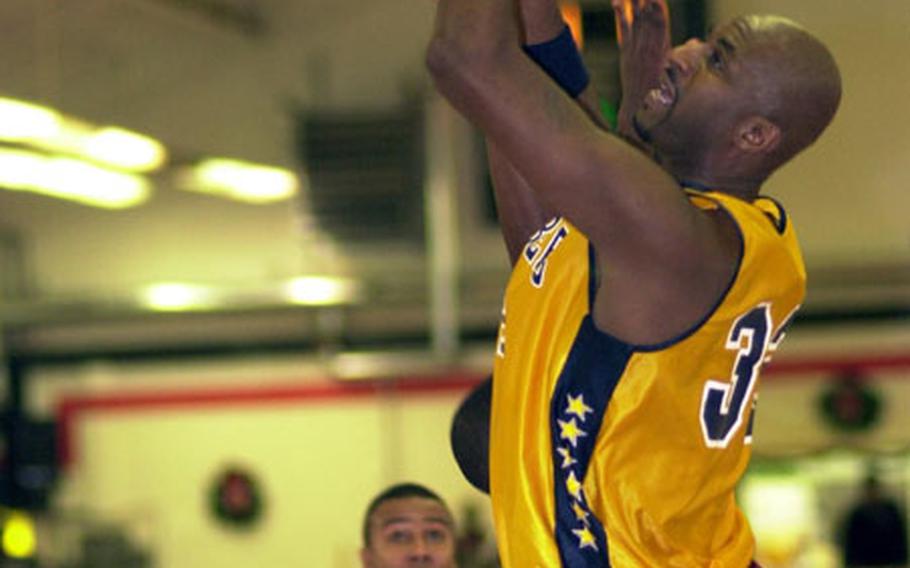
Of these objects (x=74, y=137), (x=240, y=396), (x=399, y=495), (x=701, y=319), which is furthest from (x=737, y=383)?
(x=240, y=396)

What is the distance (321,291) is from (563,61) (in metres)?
11.7

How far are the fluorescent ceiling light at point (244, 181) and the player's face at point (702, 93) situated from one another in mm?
10038

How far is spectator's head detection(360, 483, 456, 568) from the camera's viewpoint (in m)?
4.61

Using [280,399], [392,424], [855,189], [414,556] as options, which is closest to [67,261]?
[280,399]

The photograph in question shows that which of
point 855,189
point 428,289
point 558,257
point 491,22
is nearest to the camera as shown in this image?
point 491,22

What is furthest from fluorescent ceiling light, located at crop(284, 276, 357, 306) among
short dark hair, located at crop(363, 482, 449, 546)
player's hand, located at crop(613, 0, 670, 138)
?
player's hand, located at crop(613, 0, 670, 138)

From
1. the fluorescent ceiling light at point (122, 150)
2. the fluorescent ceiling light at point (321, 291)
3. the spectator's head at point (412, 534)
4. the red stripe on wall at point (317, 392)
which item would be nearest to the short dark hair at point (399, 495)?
the spectator's head at point (412, 534)

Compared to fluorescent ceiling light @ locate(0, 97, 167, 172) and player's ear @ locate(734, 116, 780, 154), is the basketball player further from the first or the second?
fluorescent ceiling light @ locate(0, 97, 167, 172)

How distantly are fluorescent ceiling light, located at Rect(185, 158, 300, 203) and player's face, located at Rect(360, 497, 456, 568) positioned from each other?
311 inches

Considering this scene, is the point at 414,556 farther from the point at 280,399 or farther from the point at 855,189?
the point at 280,399

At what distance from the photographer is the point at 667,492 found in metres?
2.43

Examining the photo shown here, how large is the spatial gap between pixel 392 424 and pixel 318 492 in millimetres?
931

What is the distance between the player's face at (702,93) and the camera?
2428 millimetres

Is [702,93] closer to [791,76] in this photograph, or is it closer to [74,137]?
[791,76]
